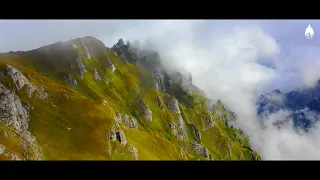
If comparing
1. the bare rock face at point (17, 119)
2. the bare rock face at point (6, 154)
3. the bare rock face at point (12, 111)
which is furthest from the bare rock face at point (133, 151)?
the bare rock face at point (6, 154)

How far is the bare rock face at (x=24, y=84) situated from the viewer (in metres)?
137

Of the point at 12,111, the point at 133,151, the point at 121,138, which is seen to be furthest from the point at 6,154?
the point at 133,151

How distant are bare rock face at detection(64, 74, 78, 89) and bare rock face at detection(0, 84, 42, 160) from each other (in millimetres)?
47688

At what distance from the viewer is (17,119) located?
406ft

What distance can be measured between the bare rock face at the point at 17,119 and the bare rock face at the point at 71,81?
1877 inches

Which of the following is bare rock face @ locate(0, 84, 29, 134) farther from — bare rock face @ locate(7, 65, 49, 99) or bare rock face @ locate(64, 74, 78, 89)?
bare rock face @ locate(64, 74, 78, 89)

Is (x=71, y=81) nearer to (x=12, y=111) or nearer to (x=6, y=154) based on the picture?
(x=12, y=111)

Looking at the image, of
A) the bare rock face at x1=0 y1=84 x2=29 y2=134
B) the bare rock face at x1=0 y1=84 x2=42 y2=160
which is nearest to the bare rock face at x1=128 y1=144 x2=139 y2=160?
the bare rock face at x1=0 y1=84 x2=42 y2=160
